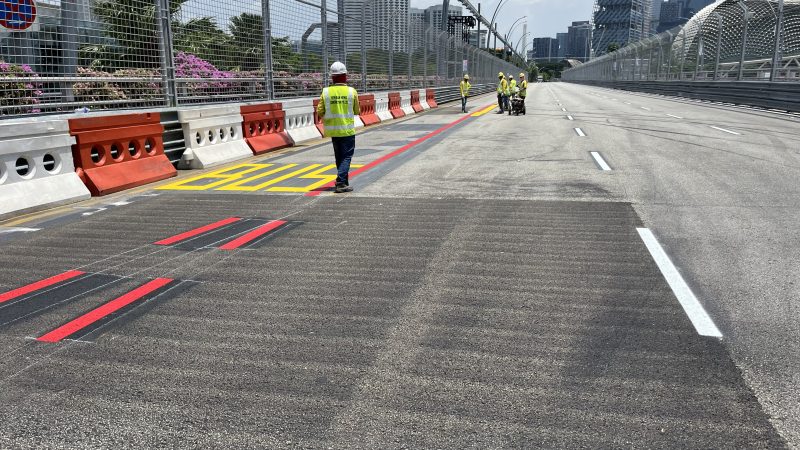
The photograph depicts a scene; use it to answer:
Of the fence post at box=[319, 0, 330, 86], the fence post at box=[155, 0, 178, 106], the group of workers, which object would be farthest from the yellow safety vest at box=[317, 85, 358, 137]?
the group of workers

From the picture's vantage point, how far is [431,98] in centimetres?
3206

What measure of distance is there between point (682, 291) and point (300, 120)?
12.6m

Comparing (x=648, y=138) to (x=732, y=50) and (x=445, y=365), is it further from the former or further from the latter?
(x=732, y=50)

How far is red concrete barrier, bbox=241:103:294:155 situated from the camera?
42.4 ft

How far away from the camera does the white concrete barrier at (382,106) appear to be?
22.6 m

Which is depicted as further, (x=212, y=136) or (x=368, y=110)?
(x=368, y=110)

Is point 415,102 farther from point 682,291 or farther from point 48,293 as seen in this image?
point 48,293

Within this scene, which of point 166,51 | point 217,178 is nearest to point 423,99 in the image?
point 166,51

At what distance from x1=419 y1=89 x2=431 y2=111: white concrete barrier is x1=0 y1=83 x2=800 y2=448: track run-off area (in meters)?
21.8

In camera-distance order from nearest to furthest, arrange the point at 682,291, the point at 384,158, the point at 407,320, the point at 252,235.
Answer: the point at 407,320 → the point at 682,291 → the point at 252,235 → the point at 384,158

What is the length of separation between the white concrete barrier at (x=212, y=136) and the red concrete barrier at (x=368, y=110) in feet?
27.4

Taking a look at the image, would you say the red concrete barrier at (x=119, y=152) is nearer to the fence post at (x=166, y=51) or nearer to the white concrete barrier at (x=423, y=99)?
the fence post at (x=166, y=51)

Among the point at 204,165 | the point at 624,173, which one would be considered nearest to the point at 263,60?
the point at 204,165

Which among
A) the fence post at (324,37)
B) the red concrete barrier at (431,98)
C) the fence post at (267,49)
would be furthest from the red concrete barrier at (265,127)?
the red concrete barrier at (431,98)
